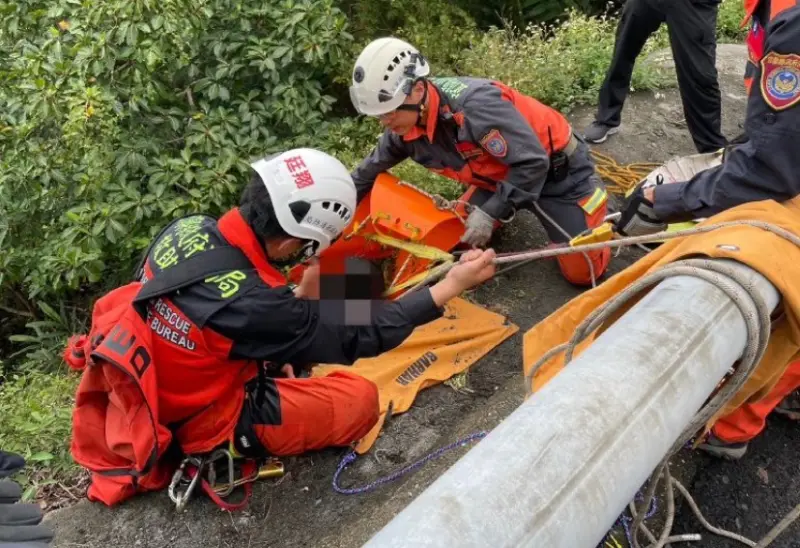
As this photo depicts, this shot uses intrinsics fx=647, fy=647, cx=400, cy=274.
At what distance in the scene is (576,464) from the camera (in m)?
0.98

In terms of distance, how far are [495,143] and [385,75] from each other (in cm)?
70

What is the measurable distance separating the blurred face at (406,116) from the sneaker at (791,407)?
226 cm

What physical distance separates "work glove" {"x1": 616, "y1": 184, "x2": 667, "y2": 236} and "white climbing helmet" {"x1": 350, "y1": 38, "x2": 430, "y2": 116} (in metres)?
1.39

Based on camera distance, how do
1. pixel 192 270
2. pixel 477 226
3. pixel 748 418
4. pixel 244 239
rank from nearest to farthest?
pixel 748 418 → pixel 192 270 → pixel 244 239 → pixel 477 226

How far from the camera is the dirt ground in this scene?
2.27 metres

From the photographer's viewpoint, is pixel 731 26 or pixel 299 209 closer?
pixel 299 209

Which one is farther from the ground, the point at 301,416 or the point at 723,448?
the point at 723,448

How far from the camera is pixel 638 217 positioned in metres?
2.68

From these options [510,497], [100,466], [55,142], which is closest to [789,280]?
[510,497]

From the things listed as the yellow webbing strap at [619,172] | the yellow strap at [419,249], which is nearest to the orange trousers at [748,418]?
the yellow strap at [419,249]

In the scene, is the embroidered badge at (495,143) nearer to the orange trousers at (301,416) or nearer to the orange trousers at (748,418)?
the orange trousers at (301,416)

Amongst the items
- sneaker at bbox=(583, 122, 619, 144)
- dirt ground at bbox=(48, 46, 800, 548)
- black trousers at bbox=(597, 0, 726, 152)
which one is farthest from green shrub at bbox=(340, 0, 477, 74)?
dirt ground at bbox=(48, 46, 800, 548)

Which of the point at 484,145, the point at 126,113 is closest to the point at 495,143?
the point at 484,145

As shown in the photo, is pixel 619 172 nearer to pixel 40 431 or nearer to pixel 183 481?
pixel 183 481
